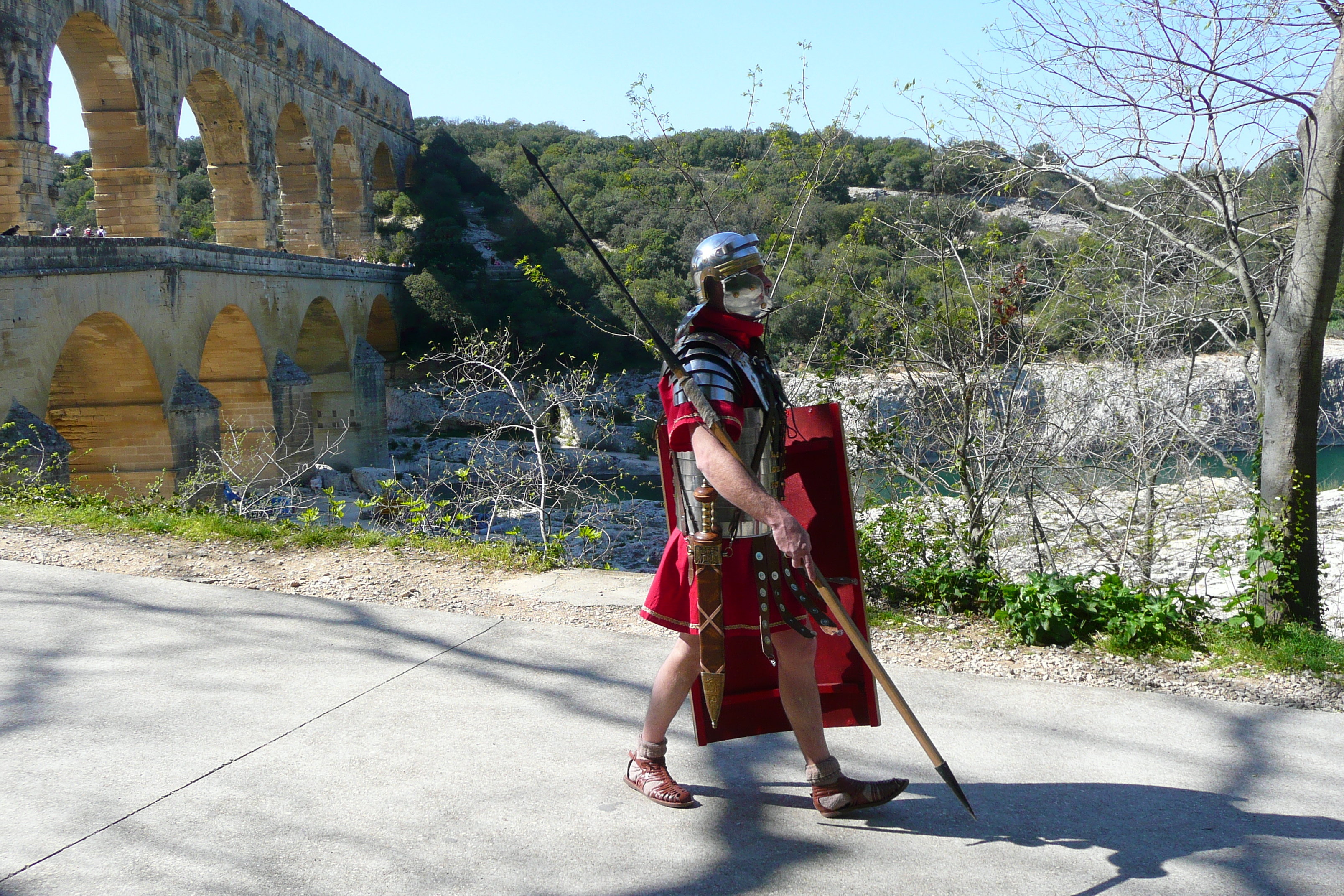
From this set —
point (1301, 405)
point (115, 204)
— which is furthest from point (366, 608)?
point (115, 204)

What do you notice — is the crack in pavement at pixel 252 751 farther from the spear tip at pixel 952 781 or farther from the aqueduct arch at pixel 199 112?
the aqueduct arch at pixel 199 112

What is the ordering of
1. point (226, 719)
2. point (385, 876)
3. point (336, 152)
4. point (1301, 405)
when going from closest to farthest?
point (385, 876) < point (226, 719) < point (1301, 405) < point (336, 152)

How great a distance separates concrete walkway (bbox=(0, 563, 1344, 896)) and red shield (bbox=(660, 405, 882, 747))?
179 mm

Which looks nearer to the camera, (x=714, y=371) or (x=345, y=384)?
(x=714, y=371)

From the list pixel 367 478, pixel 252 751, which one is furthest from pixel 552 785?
pixel 367 478

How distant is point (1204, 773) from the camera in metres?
2.73

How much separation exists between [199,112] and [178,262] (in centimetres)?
852

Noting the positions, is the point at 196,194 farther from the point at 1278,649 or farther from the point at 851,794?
the point at 851,794

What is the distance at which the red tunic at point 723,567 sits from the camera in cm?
244

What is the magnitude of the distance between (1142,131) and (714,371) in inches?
151

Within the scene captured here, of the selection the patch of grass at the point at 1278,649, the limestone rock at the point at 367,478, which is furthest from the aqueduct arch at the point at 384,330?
the patch of grass at the point at 1278,649

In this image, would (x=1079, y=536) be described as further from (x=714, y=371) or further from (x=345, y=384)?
(x=345, y=384)

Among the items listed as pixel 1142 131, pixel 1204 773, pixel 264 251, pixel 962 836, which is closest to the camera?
pixel 962 836

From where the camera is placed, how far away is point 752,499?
7.41ft
